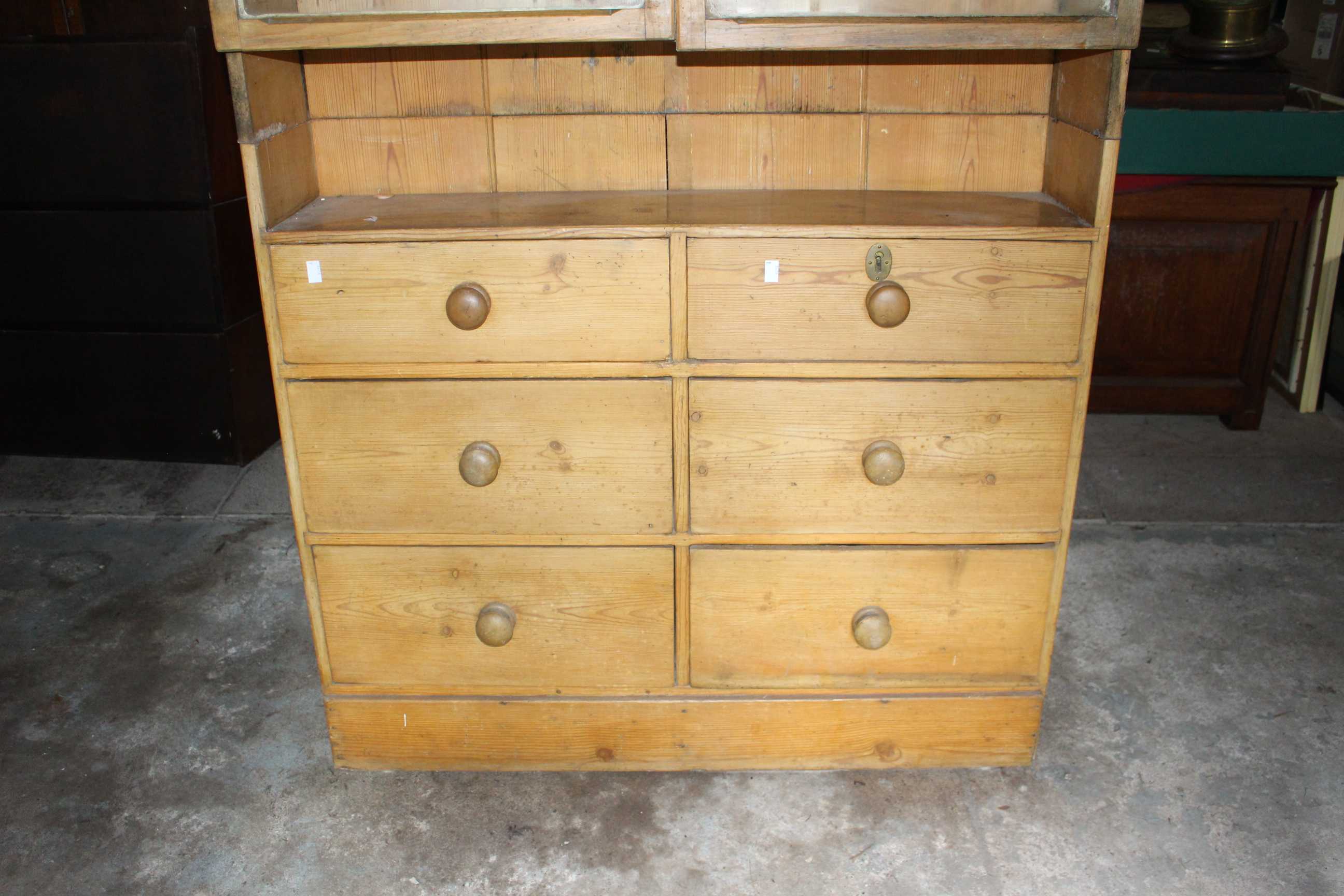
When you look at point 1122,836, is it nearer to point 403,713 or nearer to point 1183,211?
point 403,713

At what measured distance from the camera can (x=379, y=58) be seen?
6.06ft

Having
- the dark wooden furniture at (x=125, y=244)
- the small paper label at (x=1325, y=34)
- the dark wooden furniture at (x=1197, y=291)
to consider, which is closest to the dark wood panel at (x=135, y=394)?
the dark wooden furniture at (x=125, y=244)

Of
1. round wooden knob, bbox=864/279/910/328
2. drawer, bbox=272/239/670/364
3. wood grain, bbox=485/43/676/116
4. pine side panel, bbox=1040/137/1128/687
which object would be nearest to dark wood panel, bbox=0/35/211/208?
wood grain, bbox=485/43/676/116

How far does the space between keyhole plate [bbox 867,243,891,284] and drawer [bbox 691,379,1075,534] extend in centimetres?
17

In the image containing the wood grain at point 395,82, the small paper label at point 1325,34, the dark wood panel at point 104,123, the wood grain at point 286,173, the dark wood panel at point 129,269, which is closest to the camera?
the wood grain at point 286,173

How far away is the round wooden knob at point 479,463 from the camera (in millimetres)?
1720

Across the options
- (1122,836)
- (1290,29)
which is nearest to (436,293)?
(1122,836)

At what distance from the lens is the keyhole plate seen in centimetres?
161

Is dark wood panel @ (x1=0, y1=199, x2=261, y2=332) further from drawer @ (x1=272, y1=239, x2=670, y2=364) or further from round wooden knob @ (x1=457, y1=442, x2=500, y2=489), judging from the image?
round wooden knob @ (x1=457, y1=442, x2=500, y2=489)

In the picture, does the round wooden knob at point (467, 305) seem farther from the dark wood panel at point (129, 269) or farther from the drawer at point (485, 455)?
the dark wood panel at point (129, 269)

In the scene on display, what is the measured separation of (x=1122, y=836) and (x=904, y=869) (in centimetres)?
37

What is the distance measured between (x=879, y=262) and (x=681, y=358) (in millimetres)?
327

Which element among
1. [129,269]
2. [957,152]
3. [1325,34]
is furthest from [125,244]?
[1325,34]

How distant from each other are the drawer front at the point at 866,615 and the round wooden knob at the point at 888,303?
1.31ft
